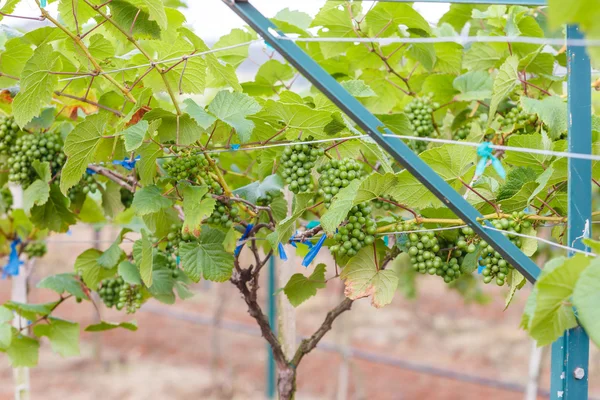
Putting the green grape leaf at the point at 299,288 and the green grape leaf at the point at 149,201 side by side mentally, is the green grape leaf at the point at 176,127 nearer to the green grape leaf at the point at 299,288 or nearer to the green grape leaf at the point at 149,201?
the green grape leaf at the point at 149,201

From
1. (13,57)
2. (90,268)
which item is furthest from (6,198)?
(13,57)

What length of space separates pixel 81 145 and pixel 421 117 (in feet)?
2.67

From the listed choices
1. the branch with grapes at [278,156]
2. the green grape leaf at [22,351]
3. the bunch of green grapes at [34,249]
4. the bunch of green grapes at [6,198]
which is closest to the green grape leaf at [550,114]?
the branch with grapes at [278,156]

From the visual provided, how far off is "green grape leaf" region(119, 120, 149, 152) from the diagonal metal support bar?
0.29m

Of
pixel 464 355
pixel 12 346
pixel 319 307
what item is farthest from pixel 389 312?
pixel 12 346

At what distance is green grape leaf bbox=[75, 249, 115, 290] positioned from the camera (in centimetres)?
162

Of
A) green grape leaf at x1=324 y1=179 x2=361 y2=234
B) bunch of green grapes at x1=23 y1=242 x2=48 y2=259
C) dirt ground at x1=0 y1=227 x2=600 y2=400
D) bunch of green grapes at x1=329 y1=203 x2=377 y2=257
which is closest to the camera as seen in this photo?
green grape leaf at x1=324 y1=179 x2=361 y2=234

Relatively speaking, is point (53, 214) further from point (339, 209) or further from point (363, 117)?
point (363, 117)

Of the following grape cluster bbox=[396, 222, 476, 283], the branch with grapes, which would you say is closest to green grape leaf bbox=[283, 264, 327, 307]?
the branch with grapes

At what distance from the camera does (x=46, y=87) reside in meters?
1.28

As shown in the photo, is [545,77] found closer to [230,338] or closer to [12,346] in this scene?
[12,346]

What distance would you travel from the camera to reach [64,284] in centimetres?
167

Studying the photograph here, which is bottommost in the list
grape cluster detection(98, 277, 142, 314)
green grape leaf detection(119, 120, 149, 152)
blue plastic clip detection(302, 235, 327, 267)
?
grape cluster detection(98, 277, 142, 314)

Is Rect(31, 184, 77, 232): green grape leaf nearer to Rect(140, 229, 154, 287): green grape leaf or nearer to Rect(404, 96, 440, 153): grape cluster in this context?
Rect(140, 229, 154, 287): green grape leaf
